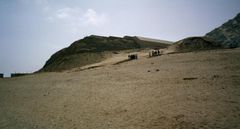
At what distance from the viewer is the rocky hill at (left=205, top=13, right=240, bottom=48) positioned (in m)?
54.9

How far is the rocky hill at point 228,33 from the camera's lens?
54947mm

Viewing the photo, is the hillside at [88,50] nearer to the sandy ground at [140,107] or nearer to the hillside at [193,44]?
the hillside at [193,44]

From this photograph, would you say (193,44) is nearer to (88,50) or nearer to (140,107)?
(88,50)

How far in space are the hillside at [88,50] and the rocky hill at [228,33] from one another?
51.1 feet

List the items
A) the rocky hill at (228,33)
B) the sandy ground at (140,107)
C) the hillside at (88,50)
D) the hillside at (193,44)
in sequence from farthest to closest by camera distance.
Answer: the rocky hill at (228,33) → the hillside at (88,50) → the hillside at (193,44) → the sandy ground at (140,107)

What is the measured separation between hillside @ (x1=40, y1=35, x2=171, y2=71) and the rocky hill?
15587 millimetres

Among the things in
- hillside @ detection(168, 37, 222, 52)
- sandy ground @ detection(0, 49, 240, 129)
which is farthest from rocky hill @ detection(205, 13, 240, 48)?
sandy ground @ detection(0, 49, 240, 129)

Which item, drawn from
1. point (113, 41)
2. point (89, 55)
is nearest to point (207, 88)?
point (89, 55)

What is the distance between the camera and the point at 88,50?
145 ft

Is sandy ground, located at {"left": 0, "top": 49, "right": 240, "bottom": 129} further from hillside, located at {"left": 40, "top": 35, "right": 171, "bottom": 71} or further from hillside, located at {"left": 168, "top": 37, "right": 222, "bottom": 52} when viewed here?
hillside, located at {"left": 40, "top": 35, "right": 171, "bottom": 71}

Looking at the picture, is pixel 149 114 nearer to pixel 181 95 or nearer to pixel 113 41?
pixel 181 95

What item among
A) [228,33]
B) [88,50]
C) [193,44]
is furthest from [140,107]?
[228,33]

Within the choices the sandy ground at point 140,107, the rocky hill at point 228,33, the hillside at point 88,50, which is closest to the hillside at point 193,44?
the hillside at point 88,50

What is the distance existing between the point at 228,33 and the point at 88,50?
37037 millimetres
